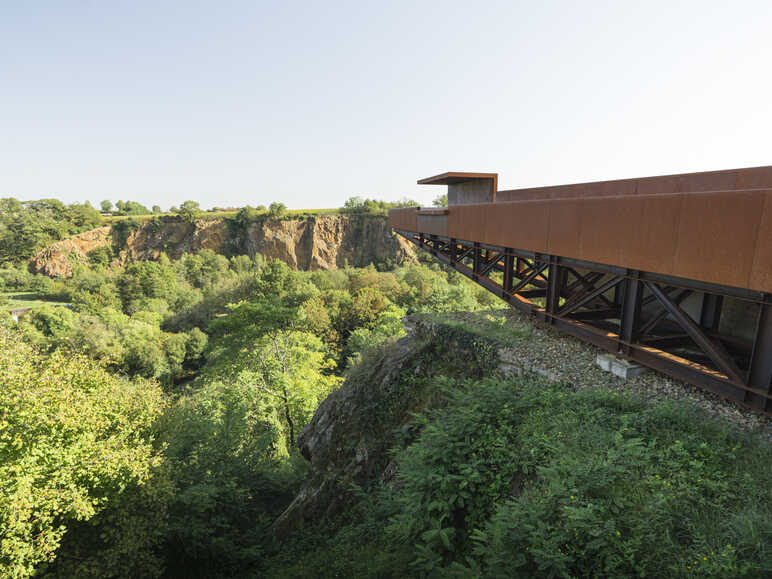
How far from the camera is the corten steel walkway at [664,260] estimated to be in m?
4.04

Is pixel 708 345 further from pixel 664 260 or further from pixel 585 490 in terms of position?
A: pixel 585 490

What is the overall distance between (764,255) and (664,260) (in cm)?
110

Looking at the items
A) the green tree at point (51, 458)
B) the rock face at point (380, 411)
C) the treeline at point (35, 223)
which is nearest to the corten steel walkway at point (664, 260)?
the rock face at point (380, 411)

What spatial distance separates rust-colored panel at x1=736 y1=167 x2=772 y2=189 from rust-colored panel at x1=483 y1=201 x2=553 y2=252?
377 centimetres

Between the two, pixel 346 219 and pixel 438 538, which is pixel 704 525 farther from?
pixel 346 219

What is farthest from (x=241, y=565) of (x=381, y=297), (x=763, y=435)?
(x=381, y=297)

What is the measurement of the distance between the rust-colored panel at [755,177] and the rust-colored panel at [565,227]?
3.59m

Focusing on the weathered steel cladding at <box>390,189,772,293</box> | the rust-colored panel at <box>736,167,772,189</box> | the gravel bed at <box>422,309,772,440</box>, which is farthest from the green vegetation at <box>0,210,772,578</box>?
the rust-colored panel at <box>736,167,772,189</box>

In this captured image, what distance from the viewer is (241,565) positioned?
7711 mm

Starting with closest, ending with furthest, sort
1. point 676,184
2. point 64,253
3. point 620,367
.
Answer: point 620,367 < point 676,184 < point 64,253

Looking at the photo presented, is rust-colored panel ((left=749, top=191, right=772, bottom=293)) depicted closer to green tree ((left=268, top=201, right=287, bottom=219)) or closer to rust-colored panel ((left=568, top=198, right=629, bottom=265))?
rust-colored panel ((left=568, top=198, right=629, bottom=265))

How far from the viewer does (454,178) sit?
1035 centimetres

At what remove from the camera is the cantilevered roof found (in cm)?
967

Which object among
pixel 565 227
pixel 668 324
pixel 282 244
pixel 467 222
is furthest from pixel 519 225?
pixel 282 244
